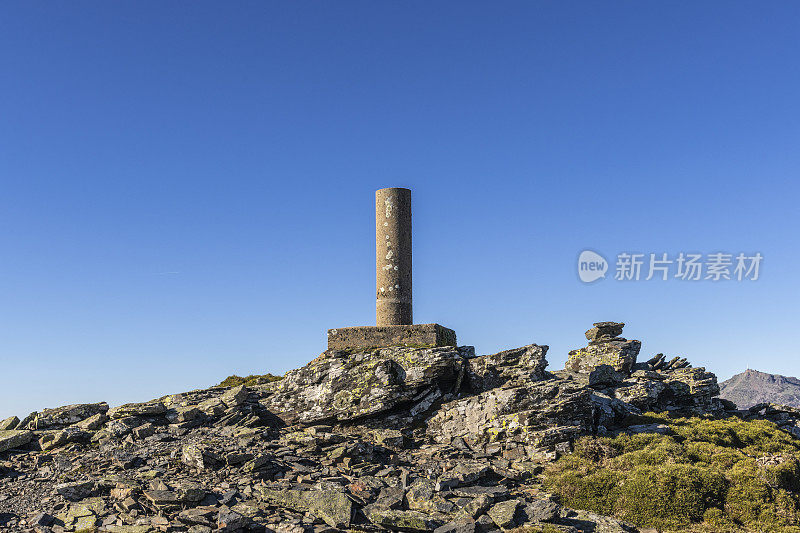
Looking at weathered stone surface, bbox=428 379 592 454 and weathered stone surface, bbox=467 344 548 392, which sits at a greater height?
weathered stone surface, bbox=467 344 548 392

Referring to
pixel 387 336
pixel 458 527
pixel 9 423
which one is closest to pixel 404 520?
pixel 458 527

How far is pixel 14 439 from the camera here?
25.8 meters

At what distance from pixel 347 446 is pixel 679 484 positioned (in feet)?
39.5

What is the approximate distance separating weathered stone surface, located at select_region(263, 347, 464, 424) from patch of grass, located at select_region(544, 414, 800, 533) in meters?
7.40

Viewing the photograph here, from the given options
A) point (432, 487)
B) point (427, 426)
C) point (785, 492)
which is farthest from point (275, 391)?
point (785, 492)

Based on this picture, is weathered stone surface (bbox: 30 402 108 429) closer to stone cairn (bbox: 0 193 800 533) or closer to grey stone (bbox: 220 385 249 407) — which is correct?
stone cairn (bbox: 0 193 800 533)

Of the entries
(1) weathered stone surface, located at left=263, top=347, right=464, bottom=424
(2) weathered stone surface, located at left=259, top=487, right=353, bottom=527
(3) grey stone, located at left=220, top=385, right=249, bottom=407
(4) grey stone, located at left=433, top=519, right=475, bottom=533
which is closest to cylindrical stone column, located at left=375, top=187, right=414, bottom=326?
(1) weathered stone surface, located at left=263, top=347, right=464, bottom=424

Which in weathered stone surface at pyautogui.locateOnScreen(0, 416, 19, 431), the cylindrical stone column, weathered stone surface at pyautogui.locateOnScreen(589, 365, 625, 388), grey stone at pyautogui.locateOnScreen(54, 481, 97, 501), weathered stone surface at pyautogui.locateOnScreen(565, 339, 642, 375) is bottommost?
grey stone at pyautogui.locateOnScreen(54, 481, 97, 501)

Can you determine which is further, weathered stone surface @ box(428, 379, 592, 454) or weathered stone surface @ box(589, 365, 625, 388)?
weathered stone surface @ box(589, 365, 625, 388)

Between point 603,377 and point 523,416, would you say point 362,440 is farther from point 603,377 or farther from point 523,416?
point 603,377

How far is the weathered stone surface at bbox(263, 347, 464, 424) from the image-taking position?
87.4 ft

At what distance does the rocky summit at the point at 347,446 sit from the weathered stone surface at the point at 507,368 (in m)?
0.07

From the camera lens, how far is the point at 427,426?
26.4 m

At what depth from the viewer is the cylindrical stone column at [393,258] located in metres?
32.3
